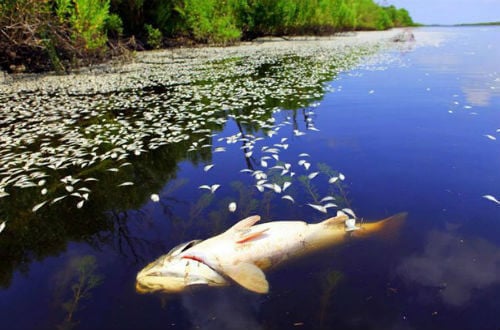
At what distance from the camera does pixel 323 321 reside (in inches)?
108

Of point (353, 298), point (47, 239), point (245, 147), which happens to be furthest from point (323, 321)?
point (245, 147)

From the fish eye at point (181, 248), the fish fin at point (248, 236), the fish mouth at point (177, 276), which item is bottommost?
the fish mouth at point (177, 276)

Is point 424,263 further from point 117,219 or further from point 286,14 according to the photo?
point 286,14

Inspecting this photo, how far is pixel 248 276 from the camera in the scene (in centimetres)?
312

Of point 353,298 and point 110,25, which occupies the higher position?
point 110,25

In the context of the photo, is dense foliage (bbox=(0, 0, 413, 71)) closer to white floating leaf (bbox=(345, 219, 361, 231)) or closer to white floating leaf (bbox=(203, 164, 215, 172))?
white floating leaf (bbox=(203, 164, 215, 172))

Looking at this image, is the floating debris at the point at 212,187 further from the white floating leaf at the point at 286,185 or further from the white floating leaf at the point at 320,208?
the white floating leaf at the point at 320,208

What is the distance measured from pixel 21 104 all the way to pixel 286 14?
117 ft

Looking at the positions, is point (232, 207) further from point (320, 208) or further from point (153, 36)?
point (153, 36)

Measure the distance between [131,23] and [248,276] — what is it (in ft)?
101

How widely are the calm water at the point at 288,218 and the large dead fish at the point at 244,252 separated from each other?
131 millimetres

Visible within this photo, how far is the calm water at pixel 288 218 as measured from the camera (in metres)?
2.88

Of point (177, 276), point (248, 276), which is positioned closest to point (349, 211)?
point (248, 276)

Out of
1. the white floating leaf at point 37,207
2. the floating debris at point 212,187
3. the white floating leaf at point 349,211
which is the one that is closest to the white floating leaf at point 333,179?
the white floating leaf at point 349,211
